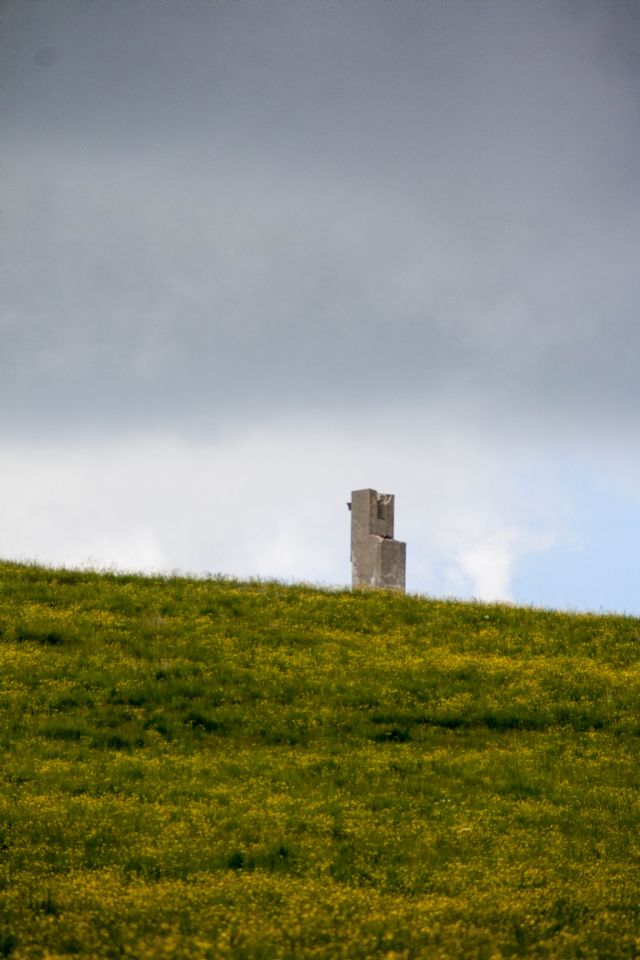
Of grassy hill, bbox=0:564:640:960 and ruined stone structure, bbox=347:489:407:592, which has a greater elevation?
ruined stone structure, bbox=347:489:407:592

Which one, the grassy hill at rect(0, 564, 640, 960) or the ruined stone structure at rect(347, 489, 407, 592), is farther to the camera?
the ruined stone structure at rect(347, 489, 407, 592)

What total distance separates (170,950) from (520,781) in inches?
387

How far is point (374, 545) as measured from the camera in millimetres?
40344

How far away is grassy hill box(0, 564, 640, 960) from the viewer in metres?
12.1

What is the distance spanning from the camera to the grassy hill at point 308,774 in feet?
39.7

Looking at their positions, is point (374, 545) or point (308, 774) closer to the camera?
point (308, 774)

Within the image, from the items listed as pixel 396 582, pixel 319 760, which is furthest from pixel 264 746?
pixel 396 582

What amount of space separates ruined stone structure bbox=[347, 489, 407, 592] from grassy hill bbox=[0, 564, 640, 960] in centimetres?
671

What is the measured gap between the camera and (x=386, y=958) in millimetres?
10805

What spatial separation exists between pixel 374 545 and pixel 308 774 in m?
21.7

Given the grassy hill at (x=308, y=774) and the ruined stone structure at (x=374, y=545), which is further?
the ruined stone structure at (x=374, y=545)

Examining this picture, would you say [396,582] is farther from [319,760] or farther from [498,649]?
[319,760]

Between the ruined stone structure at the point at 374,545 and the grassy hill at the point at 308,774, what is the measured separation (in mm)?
6709

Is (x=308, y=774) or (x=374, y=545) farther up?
(x=374, y=545)
